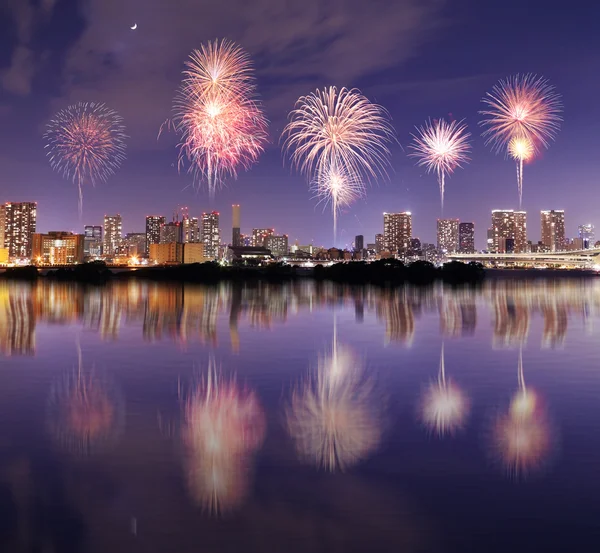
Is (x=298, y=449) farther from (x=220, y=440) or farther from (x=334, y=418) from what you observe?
(x=334, y=418)

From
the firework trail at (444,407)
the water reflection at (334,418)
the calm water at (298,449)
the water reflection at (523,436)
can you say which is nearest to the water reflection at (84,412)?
the calm water at (298,449)

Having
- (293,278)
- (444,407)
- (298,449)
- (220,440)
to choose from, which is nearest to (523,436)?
(444,407)

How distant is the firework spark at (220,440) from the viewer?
26.9 ft

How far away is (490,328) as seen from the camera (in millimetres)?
30422

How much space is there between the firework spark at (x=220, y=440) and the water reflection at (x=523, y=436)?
4.36 m

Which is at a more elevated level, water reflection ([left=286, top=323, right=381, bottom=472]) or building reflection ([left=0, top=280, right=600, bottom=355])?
building reflection ([left=0, top=280, right=600, bottom=355])

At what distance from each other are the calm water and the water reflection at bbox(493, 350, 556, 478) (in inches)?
2.0

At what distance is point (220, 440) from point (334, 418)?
272 cm

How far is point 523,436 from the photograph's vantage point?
10.9 meters

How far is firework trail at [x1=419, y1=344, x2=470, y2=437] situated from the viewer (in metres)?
11.7

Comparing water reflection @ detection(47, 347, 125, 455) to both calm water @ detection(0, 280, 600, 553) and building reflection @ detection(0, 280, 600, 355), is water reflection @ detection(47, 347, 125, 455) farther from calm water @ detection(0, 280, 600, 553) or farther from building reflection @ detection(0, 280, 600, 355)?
building reflection @ detection(0, 280, 600, 355)

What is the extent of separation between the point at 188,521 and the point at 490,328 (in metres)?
25.9

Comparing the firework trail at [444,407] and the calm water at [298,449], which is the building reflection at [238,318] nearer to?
the calm water at [298,449]

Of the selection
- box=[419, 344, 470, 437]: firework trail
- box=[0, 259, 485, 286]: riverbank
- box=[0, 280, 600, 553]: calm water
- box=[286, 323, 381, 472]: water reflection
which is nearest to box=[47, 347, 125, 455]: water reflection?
box=[0, 280, 600, 553]: calm water
